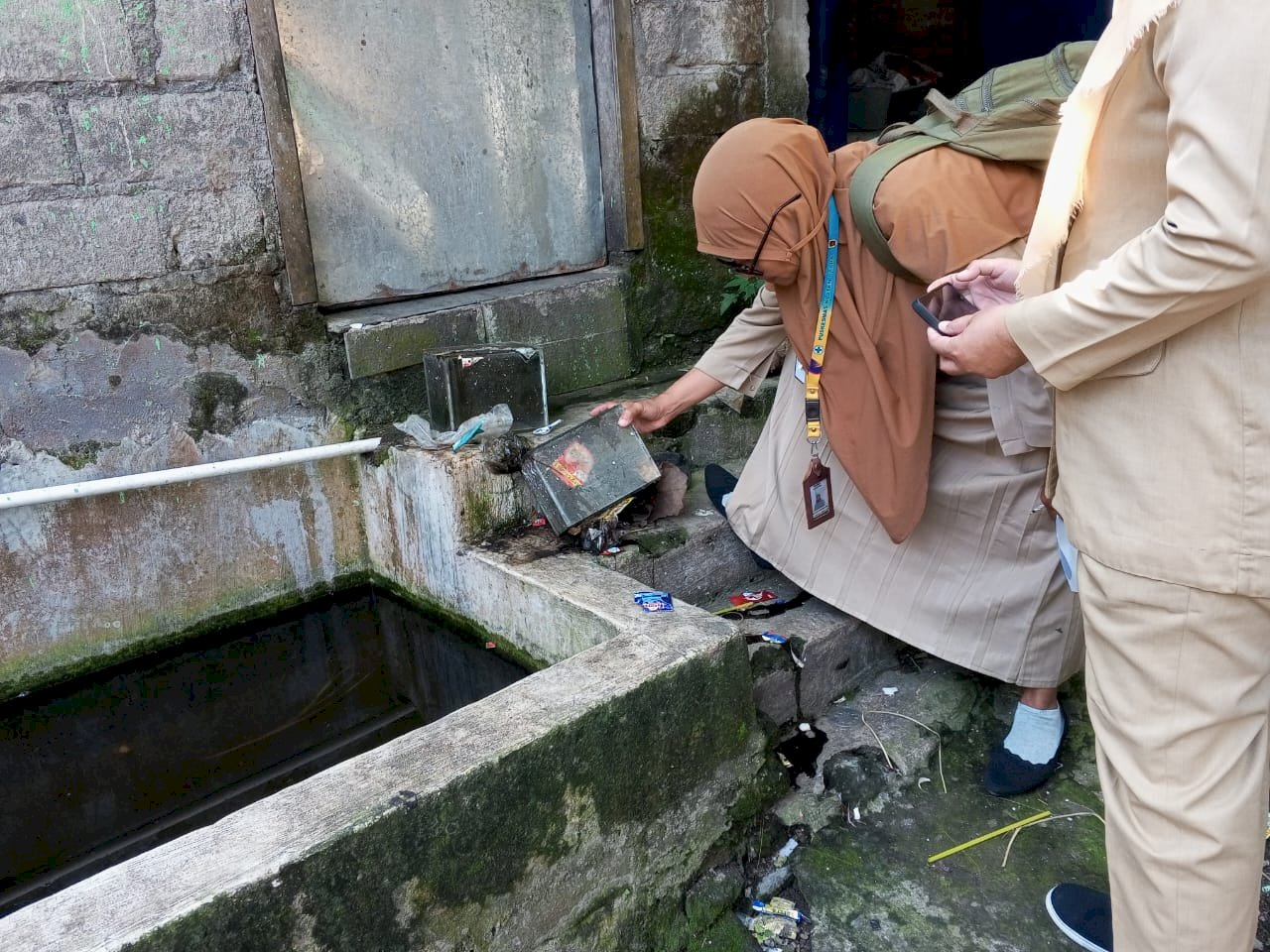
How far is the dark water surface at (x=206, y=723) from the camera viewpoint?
239cm

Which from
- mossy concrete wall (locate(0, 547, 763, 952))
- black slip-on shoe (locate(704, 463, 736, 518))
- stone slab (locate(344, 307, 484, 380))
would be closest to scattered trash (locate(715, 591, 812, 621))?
black slip-on shoe (locate(704, 463, 736, 518))

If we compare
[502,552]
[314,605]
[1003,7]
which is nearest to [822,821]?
[502,552]

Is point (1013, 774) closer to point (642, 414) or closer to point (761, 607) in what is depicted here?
point (761, 607)

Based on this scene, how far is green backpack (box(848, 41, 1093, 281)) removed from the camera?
1938 mm

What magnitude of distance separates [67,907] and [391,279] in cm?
229

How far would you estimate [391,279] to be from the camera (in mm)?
3295

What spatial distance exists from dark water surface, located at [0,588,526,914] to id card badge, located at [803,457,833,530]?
37.5 inches

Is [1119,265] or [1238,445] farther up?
[1119,265]

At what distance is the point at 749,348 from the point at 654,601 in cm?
79

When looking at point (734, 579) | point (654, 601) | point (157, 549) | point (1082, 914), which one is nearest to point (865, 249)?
point (654, 601)

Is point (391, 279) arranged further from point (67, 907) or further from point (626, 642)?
point (67, 907)

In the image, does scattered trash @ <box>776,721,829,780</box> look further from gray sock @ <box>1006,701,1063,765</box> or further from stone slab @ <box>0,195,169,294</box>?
stone slab @ <box>0,195,169,294</box>

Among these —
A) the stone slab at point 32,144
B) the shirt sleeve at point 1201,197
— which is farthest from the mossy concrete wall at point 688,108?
the shirt sleeve at point 1201,197

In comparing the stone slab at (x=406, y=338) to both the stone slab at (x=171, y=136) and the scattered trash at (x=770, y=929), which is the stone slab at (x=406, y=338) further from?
the scattered trash at (x=770, y=929)
